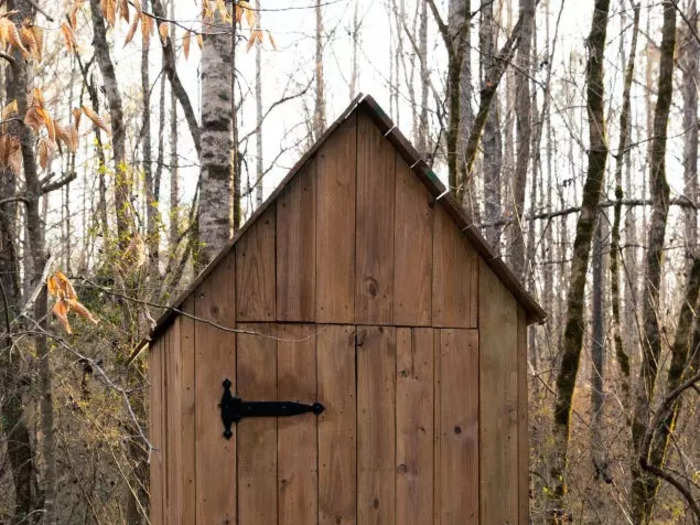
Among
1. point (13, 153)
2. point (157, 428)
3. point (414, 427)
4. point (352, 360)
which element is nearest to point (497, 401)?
point (414, 427)

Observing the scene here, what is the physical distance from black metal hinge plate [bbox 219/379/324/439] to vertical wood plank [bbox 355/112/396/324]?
505 mm

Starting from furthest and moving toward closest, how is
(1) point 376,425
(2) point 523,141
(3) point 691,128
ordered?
(2) point 523,141, (3) point 691,128, (1) point 376,425

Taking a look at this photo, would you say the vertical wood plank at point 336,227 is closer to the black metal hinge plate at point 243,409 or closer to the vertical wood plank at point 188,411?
the black metal hinge plate at point 243,409

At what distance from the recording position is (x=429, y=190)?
384cm

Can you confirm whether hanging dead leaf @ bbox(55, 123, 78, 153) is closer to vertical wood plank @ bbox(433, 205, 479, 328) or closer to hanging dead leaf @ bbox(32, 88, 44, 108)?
hanging dead leaf @ bbox(32, 88, 44, 108)

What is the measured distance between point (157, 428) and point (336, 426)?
104cm

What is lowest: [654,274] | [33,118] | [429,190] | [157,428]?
[157,428]

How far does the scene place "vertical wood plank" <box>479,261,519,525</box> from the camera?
3865mm

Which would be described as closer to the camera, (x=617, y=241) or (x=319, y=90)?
(x=617, y=241)

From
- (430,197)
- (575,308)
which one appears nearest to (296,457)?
(430,197)

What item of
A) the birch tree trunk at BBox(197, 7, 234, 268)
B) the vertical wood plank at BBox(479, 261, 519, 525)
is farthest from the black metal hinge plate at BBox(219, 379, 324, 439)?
the birch tree trunk at BBox(197, 7, 234, 268)

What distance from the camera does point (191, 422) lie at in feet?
11.6

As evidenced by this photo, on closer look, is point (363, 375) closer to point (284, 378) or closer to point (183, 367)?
point (284, 378)

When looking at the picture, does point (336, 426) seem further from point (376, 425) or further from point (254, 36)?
point (254, 36)
